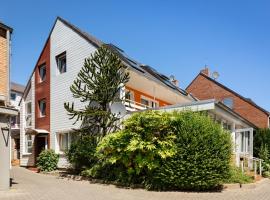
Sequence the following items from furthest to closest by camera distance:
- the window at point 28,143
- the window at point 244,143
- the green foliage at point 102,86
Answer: the window at point 28,143
the window at point 244,143
the green foliage at point 102,86

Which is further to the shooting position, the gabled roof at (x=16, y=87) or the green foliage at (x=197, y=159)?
the gabled roof at (x=16, y=87)

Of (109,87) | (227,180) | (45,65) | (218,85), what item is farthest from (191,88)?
(227,180)

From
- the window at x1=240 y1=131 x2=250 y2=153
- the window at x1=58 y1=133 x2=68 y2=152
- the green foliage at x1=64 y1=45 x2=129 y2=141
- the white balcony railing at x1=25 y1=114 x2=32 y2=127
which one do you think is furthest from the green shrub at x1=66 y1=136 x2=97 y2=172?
the window at x1=240 y1=131 x2=250 y2=153

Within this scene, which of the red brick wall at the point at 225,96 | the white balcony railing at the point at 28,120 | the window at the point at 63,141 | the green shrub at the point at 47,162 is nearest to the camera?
the green shrub at the point at 47,162

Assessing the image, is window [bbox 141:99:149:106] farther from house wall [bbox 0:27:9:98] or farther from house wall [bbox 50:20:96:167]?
house wall [bbox 0:27:9:98]

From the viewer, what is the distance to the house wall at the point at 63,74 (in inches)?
882

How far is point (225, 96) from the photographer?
39.1m

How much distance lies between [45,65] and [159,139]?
577 inches

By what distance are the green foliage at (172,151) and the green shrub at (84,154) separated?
2892mm

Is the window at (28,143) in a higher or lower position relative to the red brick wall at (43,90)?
lower

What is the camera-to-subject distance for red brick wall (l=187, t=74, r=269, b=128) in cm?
3644

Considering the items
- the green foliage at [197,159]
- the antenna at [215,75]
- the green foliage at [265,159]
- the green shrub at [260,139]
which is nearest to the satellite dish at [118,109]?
the green foliage at [197,159]

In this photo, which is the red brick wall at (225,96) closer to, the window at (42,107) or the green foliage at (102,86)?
the window at (42,107)

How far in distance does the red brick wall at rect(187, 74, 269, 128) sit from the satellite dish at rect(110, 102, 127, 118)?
70.5ft
